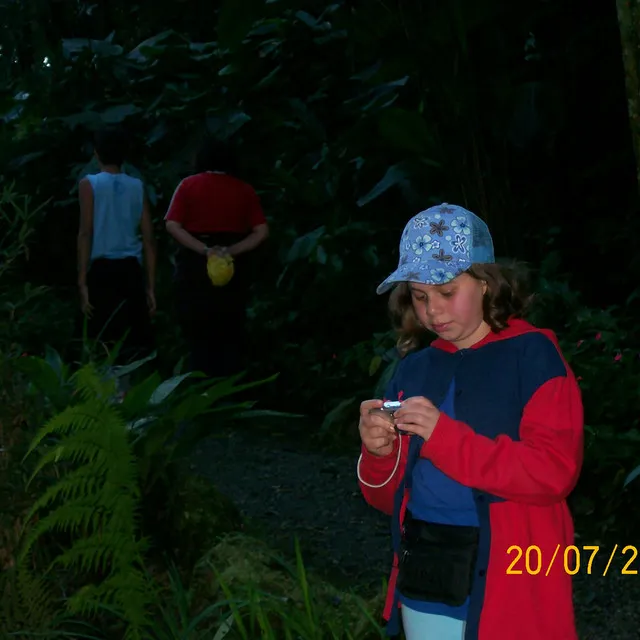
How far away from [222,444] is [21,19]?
4996 millimetres

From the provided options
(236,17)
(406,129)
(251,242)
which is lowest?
(251,242)

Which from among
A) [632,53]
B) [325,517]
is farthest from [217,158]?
[632,53]

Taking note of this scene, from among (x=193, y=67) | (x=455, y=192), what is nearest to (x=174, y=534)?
(x=455, y=192)

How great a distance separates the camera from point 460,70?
602 centimetres

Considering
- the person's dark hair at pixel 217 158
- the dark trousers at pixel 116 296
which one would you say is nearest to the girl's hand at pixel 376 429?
the dark trousers at pixel 116 296

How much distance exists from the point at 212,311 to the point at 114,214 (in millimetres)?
990

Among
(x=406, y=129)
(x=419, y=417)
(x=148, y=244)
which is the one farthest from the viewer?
(x=148, y=244)

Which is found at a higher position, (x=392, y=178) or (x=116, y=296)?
(x=392, y=178)

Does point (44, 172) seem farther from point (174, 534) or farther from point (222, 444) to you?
point (174, 534)

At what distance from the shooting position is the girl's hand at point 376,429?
7.98ft

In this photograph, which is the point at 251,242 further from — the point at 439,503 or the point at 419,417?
the point at 419,417

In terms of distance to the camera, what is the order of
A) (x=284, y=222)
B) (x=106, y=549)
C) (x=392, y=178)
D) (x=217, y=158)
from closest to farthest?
Result: (x=106, y=549) → (x=392, y=178) → (x=217, y=158) → (x=284, y=222)

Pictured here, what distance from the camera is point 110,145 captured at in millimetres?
7176

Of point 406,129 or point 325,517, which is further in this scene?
point 406,129
